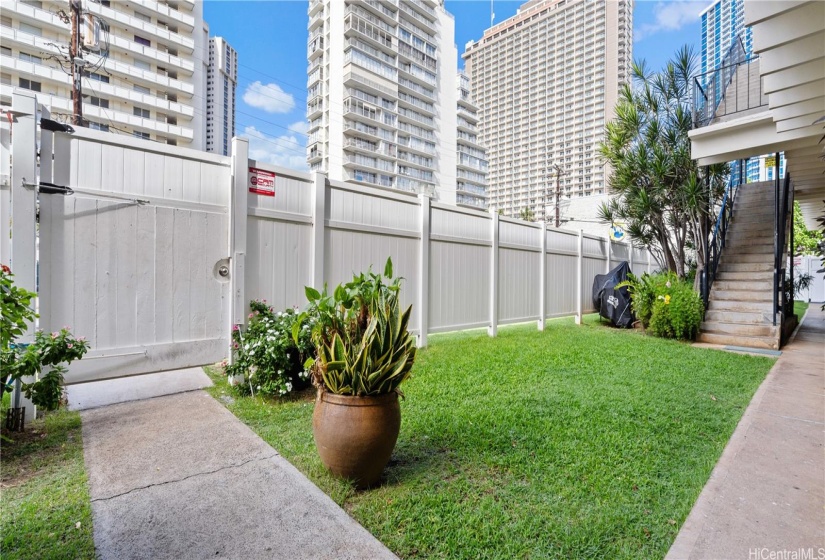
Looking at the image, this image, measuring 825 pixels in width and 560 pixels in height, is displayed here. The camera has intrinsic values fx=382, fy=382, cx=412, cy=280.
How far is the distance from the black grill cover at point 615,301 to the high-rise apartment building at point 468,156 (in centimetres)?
4880

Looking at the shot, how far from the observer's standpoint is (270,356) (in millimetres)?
3379

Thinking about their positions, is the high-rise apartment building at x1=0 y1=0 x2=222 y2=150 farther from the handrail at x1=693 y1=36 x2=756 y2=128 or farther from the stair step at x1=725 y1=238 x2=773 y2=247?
the stair step at x1=725 y1=238 x2=773 y2=247

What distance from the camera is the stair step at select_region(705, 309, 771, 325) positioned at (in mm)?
6543

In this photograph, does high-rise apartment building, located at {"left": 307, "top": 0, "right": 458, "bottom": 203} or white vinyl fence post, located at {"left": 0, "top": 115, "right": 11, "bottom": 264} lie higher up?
high-rise apartment building, located at {"left": 307, "top": 0, "right": 458, "bottom": 203}

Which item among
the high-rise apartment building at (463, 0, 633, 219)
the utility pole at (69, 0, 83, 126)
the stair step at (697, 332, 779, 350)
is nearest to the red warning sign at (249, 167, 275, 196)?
the stair step at (697, 332, 779, 350)

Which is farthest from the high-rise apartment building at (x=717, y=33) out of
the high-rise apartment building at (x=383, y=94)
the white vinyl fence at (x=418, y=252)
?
the high-rise apartment building at (x=383, y=94)

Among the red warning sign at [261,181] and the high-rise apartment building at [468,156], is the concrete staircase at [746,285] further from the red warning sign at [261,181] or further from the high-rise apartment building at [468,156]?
the high-rise apartment building at [468,156]

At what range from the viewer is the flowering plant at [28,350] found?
2.26 metres

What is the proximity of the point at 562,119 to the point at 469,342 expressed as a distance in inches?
2490

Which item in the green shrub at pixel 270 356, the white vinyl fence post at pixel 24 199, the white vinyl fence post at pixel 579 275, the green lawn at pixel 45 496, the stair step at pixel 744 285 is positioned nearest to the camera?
the green lawn at pixel 45 496

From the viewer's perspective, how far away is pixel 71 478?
6.91 ft

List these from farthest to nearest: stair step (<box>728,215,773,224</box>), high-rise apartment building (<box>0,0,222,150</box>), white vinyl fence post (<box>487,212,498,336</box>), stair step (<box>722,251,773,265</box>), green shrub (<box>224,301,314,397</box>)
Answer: high-rise apartment building (<box>0,0,222,150</box>)
stair step (<box>728,215,773,224</box>)
stair step (<box>722,251,773,265</box>)
white vinyl fence post (<box>487,212,498,336</box>)
green shrub (<box>224,301,314,397</box>)

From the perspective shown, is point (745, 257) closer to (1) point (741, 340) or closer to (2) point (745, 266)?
(2) point (745, 266)

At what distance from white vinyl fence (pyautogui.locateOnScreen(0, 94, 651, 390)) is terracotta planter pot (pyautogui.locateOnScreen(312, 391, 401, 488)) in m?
2.17
